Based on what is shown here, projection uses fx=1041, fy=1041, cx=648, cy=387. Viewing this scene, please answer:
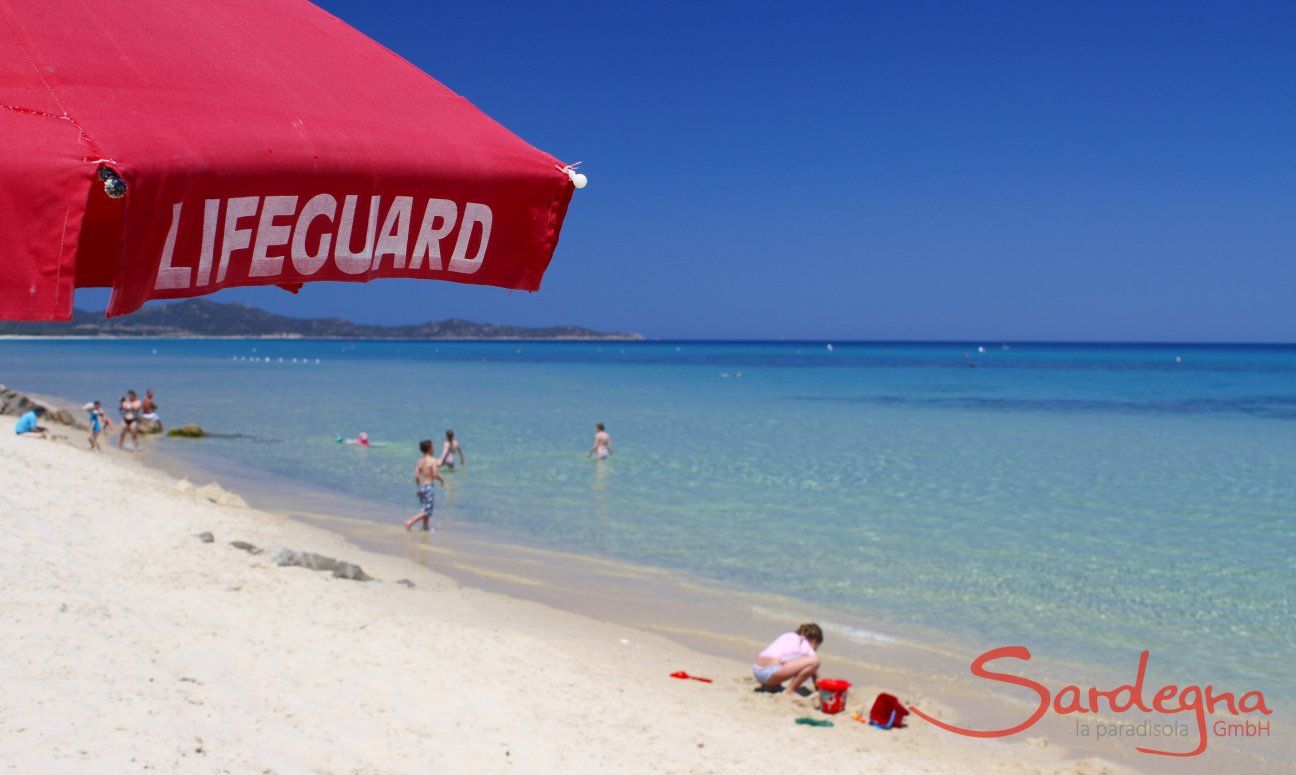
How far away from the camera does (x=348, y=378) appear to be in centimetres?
6812

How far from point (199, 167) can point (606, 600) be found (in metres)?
10.4

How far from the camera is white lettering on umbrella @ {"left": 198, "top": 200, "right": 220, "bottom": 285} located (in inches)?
98.5

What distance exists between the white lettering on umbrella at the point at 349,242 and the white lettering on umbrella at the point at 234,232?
0.24 meters

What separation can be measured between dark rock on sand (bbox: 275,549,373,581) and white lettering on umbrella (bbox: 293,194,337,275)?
8.53m

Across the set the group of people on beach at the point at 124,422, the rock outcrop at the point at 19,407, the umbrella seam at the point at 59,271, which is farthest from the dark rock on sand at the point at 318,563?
the rock outcrop at the point at 19,407

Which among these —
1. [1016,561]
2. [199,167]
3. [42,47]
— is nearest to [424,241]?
[199,167]

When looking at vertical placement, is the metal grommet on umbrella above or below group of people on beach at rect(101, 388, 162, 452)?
above

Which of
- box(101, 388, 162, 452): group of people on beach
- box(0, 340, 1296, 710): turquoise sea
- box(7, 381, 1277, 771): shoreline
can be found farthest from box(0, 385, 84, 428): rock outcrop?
box(7, 381, 1277, 771): shoreline

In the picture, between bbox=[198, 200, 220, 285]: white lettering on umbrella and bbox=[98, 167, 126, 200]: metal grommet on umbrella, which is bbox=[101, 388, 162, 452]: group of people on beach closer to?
bbox=[198, 200, 220, 285]: white lettering on umbrella

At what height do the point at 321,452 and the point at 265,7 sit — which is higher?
the point at 265,7

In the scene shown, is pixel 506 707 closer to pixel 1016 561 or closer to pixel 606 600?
pixel 606 600

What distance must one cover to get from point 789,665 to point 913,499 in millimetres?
11808

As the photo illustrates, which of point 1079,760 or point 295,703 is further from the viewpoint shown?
point 1079,760

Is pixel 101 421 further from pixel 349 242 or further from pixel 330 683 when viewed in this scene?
pixel 349 242
